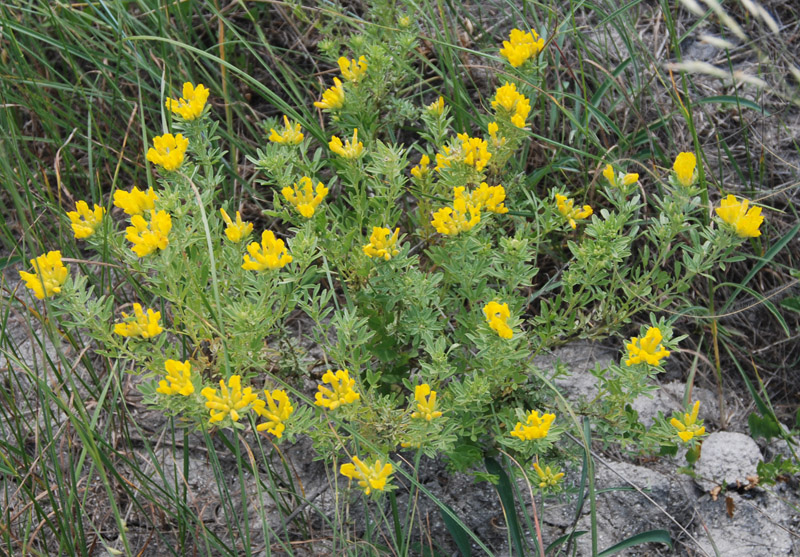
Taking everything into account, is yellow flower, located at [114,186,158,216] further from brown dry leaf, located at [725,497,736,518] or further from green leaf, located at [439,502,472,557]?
brown dry leaf, located at [725,497,736,518]

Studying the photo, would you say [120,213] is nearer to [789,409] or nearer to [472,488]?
[472,488]

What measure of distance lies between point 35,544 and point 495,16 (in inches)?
112

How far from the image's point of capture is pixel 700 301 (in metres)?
2.80

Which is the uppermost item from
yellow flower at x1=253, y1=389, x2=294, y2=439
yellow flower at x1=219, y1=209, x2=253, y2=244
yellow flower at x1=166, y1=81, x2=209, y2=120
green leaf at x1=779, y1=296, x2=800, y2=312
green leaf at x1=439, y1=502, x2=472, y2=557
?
yellow flower at x1=166, y1=81, x2=209, y2=120

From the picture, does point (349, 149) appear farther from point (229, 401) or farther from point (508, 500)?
point (508, 500)

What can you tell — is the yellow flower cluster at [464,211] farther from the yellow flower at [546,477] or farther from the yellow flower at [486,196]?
the yellow flower at [546,477]

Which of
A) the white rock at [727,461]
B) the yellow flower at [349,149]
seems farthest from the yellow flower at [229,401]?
the white rock at [727,461]

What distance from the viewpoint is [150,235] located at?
5.66 ft

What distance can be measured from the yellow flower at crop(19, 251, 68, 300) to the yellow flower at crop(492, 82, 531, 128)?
134 centimetres

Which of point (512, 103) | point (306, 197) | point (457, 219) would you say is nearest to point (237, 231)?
point (306, 197)

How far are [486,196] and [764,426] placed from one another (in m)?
1.44

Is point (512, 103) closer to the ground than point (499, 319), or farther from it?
farther from it

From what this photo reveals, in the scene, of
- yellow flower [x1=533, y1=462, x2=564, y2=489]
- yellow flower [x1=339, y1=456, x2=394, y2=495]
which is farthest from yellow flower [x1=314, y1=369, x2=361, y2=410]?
yellow flower [x1=533, y1=462, x2=564, y2=489]

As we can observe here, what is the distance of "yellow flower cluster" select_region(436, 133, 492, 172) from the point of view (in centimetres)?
208
